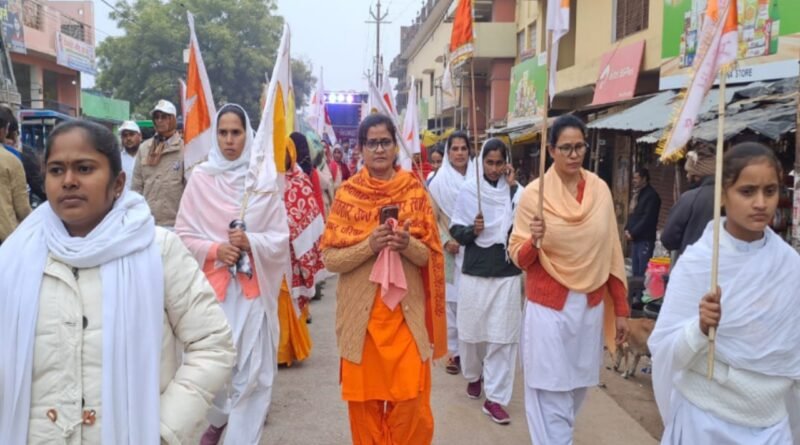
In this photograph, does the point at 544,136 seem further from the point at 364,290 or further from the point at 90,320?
the point at 90,320

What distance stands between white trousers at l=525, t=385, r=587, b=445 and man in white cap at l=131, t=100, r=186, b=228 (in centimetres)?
338

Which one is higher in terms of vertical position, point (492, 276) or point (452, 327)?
point (492, 276)

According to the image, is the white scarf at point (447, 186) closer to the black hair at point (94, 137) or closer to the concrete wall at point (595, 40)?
the black hair at point (94, 137)

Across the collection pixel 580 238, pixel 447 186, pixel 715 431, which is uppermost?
pixel 447 186

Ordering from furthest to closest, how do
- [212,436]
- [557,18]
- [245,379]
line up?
[212,436] → [245,379] → [557,18]

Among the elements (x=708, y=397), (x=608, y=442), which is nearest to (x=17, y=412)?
(x=708, y=397)

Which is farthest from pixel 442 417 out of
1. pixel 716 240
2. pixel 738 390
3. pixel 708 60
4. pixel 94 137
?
pixel 94 137

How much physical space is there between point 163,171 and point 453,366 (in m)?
2.91

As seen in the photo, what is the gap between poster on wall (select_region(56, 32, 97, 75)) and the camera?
28828 mm

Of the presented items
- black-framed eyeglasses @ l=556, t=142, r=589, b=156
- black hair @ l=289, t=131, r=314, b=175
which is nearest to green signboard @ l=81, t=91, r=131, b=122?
black hair @ l=289, t=131, r=314, b=175

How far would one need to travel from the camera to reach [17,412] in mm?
1964

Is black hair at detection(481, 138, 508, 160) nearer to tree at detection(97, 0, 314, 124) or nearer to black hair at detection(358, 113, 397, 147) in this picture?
black hair at detection(358, 113, 397, 147)

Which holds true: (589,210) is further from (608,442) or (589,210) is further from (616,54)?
(616,54)

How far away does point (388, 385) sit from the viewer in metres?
3.71
